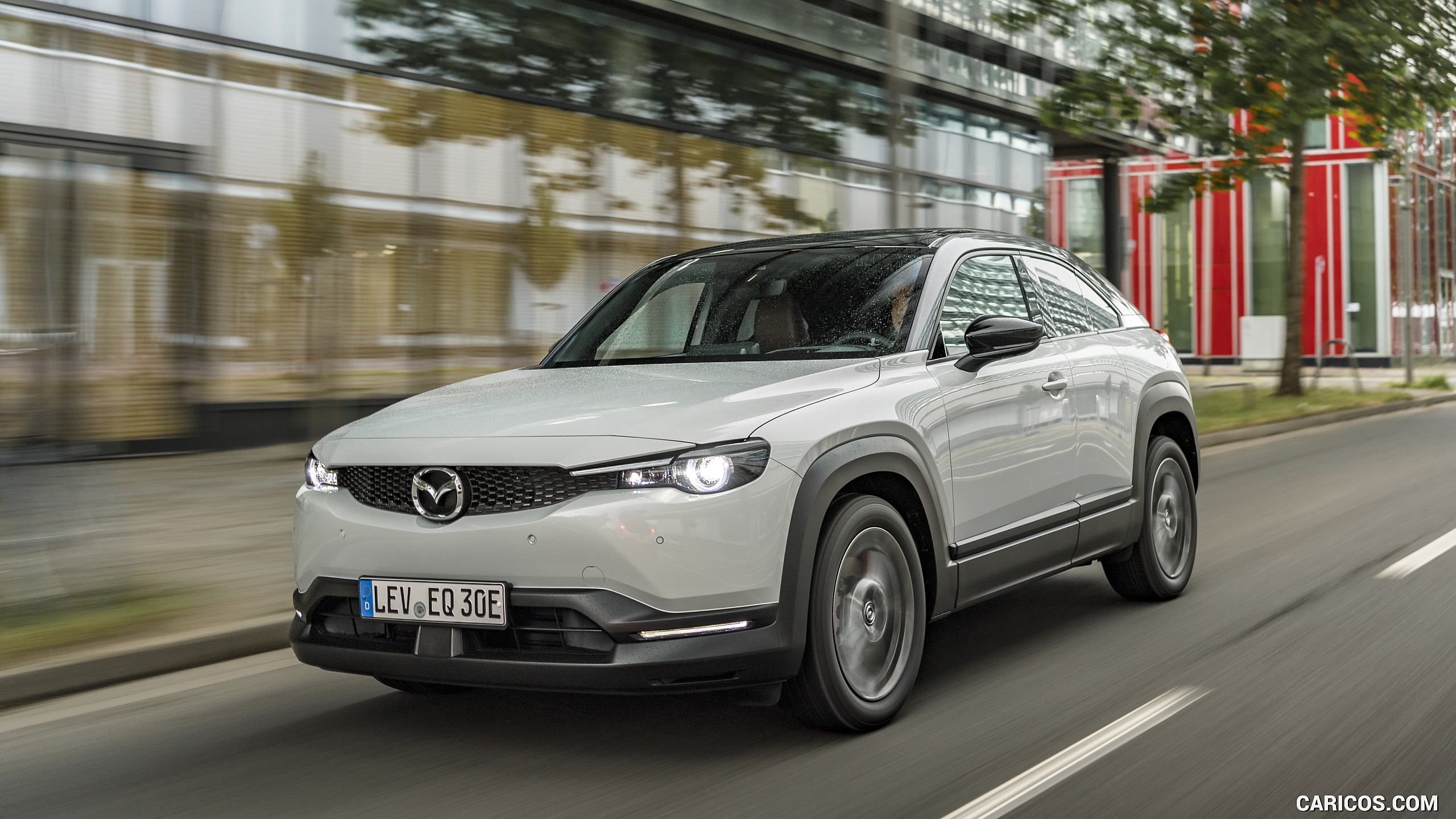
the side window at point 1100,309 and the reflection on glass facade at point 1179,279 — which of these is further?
the reflection on glass facade at point 1179,279

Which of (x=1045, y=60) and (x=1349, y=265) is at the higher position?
(x=1045, y=60)

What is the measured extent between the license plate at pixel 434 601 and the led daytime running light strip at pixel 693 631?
42 centimetres

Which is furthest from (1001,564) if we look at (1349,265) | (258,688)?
(1349,265)

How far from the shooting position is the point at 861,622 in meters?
4.34

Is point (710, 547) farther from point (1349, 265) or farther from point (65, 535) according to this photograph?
point (1349, 265)

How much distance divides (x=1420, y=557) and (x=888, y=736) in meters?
4.60

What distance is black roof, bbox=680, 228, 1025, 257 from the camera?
5.41 metres

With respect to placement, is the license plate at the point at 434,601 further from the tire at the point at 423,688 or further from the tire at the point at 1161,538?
the tire at the point at 1161,538

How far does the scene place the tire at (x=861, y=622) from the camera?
411 centimetres

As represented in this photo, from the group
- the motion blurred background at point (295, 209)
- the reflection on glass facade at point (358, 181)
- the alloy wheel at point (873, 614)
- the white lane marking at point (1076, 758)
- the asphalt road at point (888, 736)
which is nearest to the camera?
the white lane marking at point (1076, 758)

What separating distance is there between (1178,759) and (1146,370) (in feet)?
9.05

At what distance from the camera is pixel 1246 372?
120 feet

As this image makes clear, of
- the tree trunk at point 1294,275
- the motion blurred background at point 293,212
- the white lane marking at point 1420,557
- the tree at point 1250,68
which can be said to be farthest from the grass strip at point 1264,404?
the white lane marking at point 1420,557

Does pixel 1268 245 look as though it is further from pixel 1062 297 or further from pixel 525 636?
pixel 525 636
